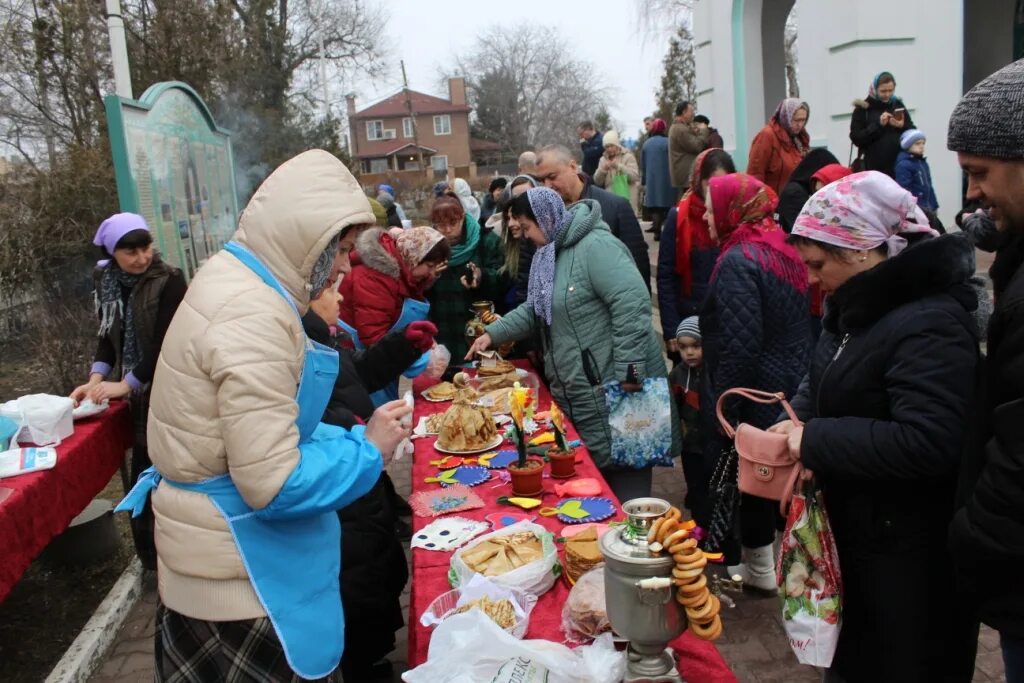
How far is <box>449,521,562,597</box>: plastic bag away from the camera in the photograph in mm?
2094

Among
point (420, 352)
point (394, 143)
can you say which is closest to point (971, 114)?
point (420, 352)

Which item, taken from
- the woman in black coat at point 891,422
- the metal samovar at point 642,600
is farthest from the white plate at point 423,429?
the metal samovar at point 642,600

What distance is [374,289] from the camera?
13.5 feet

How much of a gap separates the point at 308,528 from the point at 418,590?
20.8 inches

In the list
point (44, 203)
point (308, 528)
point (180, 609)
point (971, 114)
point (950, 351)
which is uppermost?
point (44, 203)

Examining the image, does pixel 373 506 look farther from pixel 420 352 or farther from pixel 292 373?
pixel 292 373

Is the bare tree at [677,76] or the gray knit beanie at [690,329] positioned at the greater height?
the bare tree at [677,76]

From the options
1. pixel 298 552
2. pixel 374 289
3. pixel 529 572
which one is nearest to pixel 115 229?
pixel 374 289

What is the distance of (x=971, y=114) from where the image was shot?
160 centimetres

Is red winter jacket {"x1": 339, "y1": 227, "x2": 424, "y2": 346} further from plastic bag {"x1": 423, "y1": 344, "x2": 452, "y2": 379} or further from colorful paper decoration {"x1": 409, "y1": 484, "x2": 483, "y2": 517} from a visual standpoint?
colorful paper decoration {"x1": 409, "y1": 484, "x2": 483, "y2": 517}

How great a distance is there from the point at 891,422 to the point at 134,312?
11.5 feet

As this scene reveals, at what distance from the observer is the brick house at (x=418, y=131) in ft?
209

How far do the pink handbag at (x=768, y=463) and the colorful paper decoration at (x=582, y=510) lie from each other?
22.6 inches

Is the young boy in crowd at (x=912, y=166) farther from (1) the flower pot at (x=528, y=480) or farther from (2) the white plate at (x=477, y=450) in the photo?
(1) the flower pot at (x=528, y=480)
